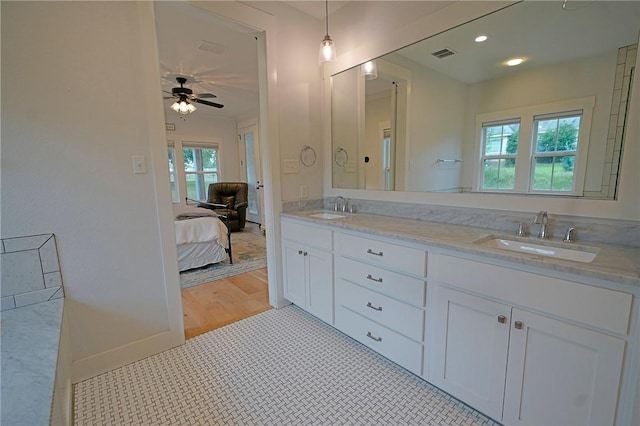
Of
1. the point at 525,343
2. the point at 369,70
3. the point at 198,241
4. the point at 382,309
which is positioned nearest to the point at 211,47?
the point at 369,70

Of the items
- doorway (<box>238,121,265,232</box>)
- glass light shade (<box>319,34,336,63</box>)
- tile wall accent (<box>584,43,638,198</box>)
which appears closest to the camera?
tile wall accent (<box>584,43,638,198</box>)

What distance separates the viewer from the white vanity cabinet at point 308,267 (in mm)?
2078

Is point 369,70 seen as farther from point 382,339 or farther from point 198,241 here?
point 198,241

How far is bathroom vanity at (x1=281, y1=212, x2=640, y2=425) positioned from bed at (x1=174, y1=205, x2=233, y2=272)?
2.04 metres

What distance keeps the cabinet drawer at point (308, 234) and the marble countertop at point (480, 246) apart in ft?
0.26

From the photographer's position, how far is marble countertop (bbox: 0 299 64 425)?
0.86m

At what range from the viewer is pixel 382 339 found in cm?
175

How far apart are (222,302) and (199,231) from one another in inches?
43.0

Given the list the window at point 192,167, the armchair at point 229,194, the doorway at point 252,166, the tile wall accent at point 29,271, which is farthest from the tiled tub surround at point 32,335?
the window at point 192,167

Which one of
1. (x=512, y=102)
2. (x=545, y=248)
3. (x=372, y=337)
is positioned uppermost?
(x=512, y=102)

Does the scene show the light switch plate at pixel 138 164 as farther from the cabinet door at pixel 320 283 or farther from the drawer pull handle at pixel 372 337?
the drawer pull handle at pixel 372 337

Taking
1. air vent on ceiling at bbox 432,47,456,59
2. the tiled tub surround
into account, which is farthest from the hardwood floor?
air vent on ceiling at bbox 432,47,456,59

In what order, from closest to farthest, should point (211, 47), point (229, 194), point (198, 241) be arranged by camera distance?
point (211, 47)
point (198, 241)
point (229, 194)

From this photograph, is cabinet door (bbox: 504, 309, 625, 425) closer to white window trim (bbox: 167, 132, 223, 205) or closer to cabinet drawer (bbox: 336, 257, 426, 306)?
cabinet drawer (bbox: 336, 257, 426, 306)
